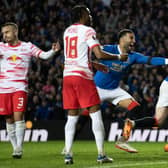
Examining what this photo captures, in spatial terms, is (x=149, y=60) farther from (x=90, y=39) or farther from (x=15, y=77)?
(x=15, y=77)

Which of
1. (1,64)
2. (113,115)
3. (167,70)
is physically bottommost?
(113,115)

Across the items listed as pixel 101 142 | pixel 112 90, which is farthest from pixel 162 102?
pixel 101 142

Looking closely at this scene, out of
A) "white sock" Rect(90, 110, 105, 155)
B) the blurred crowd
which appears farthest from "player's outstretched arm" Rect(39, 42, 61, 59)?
the blurred crowd

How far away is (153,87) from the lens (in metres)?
16.6

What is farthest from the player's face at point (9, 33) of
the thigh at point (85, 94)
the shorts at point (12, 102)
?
the thigh at point (85, 94)

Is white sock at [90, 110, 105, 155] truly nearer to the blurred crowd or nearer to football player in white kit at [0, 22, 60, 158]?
football player in white kit at [0, 22, 60, 158]

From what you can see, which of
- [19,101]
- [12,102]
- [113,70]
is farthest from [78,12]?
[113,70]

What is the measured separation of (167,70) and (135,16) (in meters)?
3.36

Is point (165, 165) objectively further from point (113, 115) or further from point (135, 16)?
point (135, 16)

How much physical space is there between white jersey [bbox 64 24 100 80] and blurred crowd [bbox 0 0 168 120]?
7507mm

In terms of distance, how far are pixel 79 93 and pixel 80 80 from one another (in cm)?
18

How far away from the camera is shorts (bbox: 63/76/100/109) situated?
8508mm

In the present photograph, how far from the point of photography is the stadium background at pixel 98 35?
55.1ft

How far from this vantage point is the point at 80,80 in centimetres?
855
